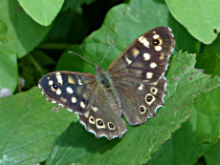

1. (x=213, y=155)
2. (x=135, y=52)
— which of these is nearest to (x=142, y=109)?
(x=135, y=52)

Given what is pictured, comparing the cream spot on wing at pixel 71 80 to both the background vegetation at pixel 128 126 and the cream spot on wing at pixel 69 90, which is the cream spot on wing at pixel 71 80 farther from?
the background vegetation at pixel 128 126

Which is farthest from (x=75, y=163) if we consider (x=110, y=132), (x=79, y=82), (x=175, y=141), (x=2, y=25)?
(x=2, y=25)

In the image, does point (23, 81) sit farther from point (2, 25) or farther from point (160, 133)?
point (160, 133)

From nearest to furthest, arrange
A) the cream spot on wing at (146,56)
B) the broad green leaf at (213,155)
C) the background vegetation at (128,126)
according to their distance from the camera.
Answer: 1. the background vegetation at (128,126)
2. the cream spot on wing at (146,56)
3. the broad green leaf at (213,155)

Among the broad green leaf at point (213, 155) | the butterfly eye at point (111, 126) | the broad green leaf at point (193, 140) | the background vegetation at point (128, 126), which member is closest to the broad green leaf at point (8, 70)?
the background vegetation at point (128, 126)

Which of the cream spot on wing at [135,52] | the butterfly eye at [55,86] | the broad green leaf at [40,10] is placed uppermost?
→ the broad green leaf at [40,10]

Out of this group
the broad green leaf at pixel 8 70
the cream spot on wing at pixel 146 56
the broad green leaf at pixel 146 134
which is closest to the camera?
the broad green leaf at pixel 146 134

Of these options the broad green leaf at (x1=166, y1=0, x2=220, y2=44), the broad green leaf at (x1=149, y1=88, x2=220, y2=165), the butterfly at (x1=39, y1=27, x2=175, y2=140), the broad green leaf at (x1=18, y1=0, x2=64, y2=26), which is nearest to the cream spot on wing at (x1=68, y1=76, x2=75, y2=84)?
the butterfly at (x1=39, y1=27, x2=175, y2=140)
